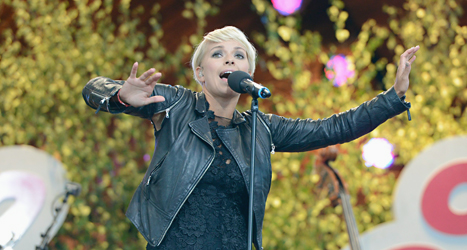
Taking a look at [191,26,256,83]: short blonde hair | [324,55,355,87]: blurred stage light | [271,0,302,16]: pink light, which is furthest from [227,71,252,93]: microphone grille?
[271,0,302,16]: pink light

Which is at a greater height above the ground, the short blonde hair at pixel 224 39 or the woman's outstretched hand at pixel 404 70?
the short blonde hair at pixel 224 39

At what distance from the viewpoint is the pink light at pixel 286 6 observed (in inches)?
143

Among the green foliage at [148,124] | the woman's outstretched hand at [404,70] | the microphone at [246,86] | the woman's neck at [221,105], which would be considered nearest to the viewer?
the microphone at [246,86]

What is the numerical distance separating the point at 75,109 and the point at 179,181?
2475 mm

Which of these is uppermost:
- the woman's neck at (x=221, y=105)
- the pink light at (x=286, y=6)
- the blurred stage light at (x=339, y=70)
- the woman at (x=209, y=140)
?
the pink light at (x=286, y=6)

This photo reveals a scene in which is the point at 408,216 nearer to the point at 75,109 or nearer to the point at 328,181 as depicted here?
the point at 328,181

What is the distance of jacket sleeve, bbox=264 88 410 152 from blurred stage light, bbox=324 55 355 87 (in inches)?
75.3

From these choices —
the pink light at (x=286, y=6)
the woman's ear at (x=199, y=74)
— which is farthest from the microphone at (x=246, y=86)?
the pink light at (x=286, y=6)

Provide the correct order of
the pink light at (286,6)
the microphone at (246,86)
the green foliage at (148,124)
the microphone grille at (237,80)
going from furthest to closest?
the pink light at (286,6), the green foliage at (148,124), the microphone grille at (237,80), the microphone at (246,86)

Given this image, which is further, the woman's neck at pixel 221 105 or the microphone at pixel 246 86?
the woman's neck at pixel 221 105

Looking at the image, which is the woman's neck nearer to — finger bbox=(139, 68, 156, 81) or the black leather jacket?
the black leather jacket

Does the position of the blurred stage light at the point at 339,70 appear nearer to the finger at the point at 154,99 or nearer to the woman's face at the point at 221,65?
the woman's face at the point at 221,65

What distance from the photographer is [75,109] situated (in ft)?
11.5

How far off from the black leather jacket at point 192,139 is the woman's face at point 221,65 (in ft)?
0.19
